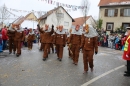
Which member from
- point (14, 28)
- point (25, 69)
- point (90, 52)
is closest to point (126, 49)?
point (90, 52)

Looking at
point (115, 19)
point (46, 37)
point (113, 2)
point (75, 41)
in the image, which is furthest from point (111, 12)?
point (75, 41)

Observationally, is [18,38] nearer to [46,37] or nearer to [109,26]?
[46,37]

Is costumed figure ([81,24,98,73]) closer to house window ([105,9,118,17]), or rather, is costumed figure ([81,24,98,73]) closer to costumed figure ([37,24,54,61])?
costumed figure ([37,24,54,61])

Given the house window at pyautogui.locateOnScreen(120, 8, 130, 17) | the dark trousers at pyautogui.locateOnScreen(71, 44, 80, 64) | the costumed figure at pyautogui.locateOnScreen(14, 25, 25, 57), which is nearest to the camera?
the dark trousers at pyautogui.locateOnScreen(71, 44, 80, 64)

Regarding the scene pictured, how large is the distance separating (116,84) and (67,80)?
162cm

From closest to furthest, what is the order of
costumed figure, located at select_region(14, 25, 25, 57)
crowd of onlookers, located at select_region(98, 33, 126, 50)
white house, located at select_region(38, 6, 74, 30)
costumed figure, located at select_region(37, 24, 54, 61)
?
1. costumed figure, located at select_region(37, 24, 54, 61)
2. costumed figure, located at select_region(14, 25, 25, 57)
3. crowd of onlookers, located at select_region(98, 33, 126, 50)
4. white house, located at select_region(38, 6, 74, 30)

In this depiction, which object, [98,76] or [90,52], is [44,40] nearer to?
[90,52]

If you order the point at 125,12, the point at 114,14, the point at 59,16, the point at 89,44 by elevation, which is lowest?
the point at 89,44

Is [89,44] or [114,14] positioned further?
[114,14]

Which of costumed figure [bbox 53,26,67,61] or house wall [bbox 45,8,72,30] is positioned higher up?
house wall [bbox 45,8,72,30]

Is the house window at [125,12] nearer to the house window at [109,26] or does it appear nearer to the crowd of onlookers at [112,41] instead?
the house window at [109,26]

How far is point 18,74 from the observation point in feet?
26.4

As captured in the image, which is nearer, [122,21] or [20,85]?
[20,85]

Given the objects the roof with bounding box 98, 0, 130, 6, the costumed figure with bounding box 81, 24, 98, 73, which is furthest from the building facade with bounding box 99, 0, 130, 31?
the costumed figure with bounding box 81, 24, 98, 73
